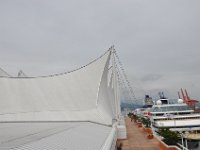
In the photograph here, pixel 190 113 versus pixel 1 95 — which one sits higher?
pixel 1 95

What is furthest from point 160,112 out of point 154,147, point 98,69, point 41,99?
point 154,147

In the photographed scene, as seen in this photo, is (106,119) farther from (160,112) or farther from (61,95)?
(160,112)

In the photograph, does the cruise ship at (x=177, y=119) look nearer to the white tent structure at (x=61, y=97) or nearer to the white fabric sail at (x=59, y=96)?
the white tent structure at (x=61, y=97)

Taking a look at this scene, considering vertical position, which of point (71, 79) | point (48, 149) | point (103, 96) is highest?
point (71, 79)

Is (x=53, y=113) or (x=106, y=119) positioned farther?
(x=53, y=113)

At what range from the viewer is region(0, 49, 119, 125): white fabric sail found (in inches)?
997

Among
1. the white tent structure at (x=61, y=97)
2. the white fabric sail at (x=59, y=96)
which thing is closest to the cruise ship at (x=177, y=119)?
the white tent structure at (x=61, y=97)

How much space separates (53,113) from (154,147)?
1494 centimetres

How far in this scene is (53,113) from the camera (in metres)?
27.4

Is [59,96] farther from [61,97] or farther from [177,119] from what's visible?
[177,119]

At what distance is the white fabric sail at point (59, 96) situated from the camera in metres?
25.3

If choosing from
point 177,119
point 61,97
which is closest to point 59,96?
point 61,97

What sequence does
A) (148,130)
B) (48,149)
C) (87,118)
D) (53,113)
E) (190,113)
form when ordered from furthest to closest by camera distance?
1. (190,113)
2. (53,113)
3. (87,118)
4. (148,130)
5. (48,149)

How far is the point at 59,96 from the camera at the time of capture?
2816 centimetres
